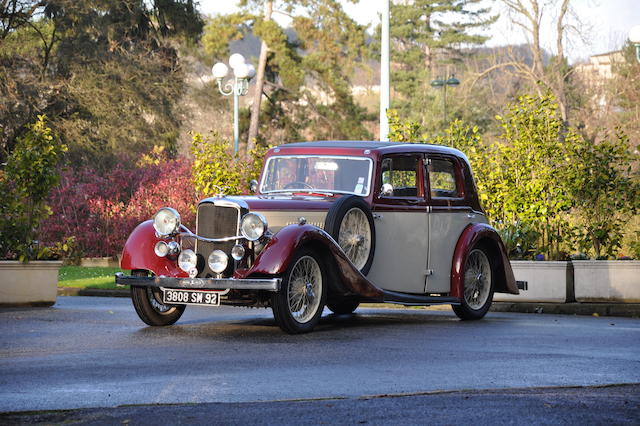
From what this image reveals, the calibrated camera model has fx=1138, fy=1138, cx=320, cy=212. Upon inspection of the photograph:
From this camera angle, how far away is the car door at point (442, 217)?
13.3 m

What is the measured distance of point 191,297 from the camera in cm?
1127

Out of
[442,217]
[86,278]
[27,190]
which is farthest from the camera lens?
[86,278]

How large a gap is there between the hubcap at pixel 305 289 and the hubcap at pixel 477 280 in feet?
9.30

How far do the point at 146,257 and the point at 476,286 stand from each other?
14.2 feet

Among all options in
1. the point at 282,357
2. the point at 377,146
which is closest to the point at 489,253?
the point at 377,146

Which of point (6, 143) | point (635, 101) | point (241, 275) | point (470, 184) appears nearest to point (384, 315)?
point (470, 184)

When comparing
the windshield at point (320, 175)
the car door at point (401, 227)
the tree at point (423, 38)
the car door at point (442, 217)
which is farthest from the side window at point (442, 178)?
the tree at point (423, 38)

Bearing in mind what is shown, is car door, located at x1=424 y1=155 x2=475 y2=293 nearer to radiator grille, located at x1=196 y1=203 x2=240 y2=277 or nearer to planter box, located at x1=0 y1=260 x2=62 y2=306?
radiator grille, located at x1=196 y1=203 x2=240 y2=277

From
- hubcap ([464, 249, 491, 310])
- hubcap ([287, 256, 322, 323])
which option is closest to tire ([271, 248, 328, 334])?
hubcap ([287, 256, 322, 323])

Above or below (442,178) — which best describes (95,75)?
above

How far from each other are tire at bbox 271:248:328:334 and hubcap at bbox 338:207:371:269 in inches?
23.8

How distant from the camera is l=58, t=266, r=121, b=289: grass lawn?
20.2m

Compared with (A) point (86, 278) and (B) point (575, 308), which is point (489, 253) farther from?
(A) point (86, 278)

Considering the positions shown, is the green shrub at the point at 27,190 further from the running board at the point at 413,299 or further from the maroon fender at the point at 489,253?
Result: the maroon fender at the point at 489,253
